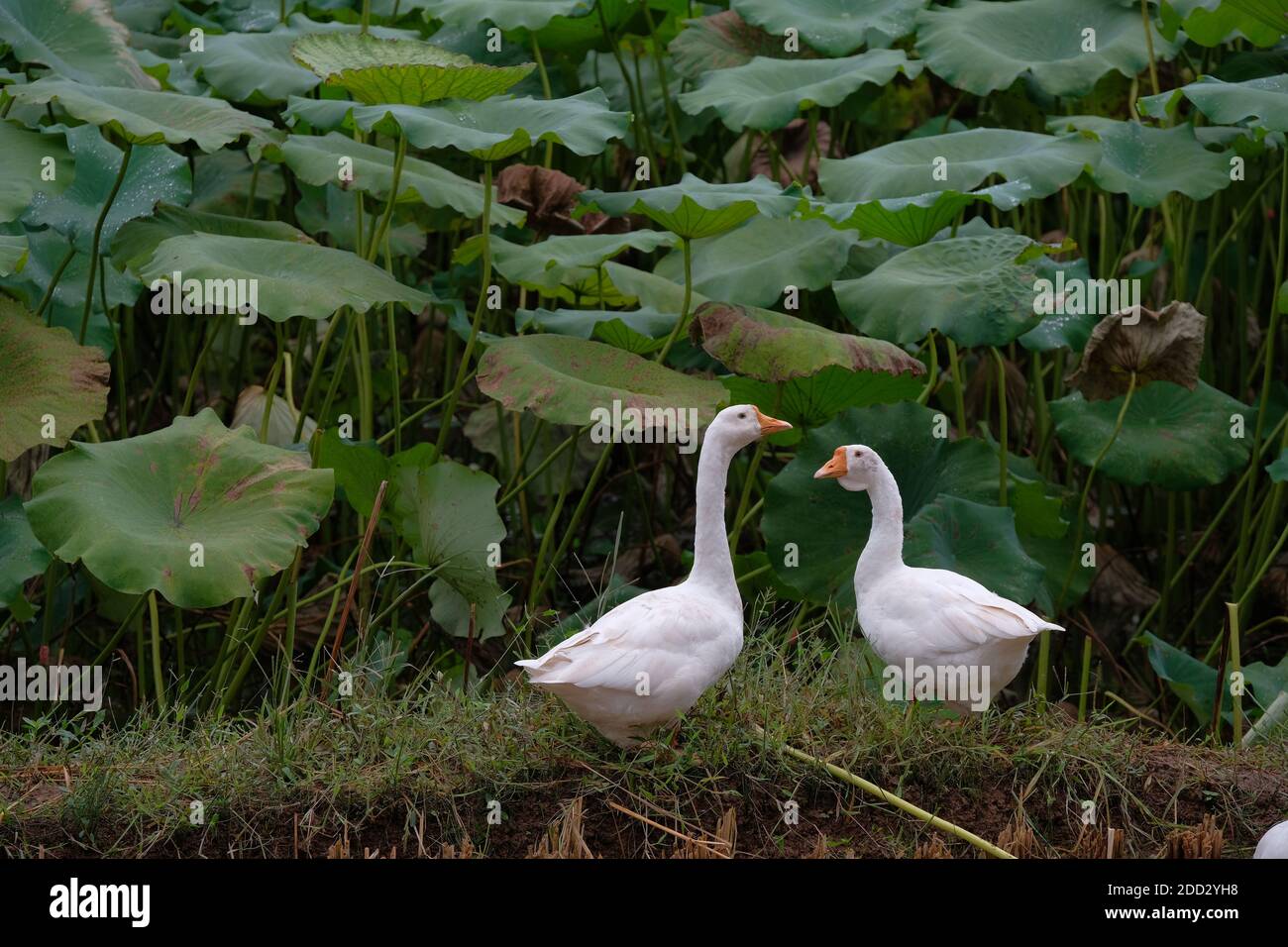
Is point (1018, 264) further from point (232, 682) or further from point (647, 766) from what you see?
point (232, 682)

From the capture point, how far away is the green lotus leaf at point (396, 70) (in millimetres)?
4156

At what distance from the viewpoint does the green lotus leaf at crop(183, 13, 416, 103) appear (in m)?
4.91

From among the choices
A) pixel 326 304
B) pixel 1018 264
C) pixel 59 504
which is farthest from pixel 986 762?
pixel 59 504

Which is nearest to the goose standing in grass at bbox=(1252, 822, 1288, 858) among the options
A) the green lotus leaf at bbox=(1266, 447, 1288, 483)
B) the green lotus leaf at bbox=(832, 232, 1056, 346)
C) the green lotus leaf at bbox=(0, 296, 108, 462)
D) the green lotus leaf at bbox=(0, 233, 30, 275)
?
the green lotus leaf at bbox=(832, 232, 1056, 346)

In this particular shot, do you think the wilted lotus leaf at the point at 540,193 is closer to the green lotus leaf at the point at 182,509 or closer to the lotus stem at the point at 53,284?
the lotus stem at the point at 53,284

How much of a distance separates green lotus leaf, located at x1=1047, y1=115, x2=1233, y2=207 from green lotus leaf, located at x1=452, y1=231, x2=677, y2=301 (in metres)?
1.40

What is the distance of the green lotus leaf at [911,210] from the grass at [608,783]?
1.29 m

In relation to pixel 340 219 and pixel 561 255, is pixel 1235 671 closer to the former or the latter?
pixel 561 255

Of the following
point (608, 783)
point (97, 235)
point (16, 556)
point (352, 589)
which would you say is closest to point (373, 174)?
point (97, 235)

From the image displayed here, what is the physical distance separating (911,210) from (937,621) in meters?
1.34

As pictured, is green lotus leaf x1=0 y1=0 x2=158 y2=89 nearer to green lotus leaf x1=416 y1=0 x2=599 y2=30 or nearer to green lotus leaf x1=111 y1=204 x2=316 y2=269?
green lotus leaf x1=111 y1=204 x2=316 y2=269

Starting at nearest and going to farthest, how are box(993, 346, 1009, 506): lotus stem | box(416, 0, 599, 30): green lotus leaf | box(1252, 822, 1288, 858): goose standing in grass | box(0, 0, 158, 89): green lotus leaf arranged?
box(1252, 822, 1288, 858): goose standing in grass, box(993, 346, 1009, 506): lotus stem, box(0, 0, 158, 89): green lotus leaf, box(416, 0, 599, 30): green lotus leaf

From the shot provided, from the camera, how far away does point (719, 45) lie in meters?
5.86
